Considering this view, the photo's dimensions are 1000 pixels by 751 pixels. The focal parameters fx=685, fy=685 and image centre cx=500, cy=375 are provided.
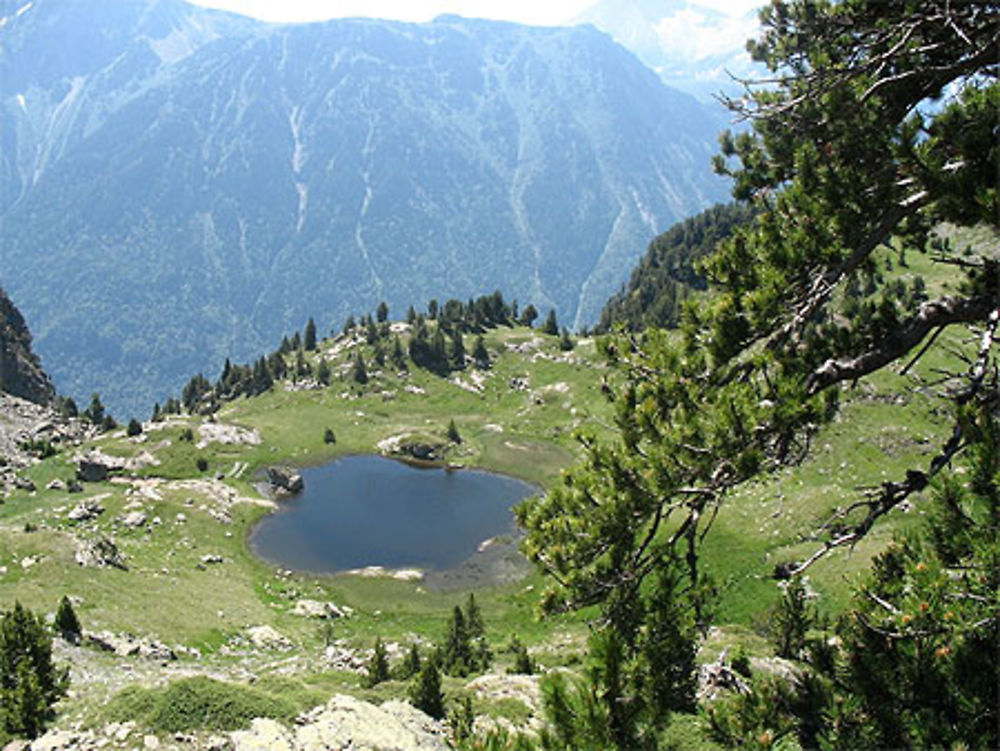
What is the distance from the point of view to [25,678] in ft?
64.2

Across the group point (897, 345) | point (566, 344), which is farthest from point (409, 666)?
point (566, 344)

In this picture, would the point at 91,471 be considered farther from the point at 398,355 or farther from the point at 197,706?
the point at 197,706

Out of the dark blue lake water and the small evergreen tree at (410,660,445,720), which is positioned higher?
the dark blue lake water

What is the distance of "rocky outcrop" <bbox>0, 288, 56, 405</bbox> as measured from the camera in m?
140

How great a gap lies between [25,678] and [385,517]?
183ft

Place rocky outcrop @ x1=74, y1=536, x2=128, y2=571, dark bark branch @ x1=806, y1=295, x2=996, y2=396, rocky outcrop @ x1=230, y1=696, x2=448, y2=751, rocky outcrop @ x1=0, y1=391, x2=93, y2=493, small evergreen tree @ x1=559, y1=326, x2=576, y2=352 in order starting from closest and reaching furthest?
dark bark branch @ x1=806, y1=295, x2=996, y2=396 → rocky outcrop @ x1=230, y1=696, x2=448, y2=751 → rocky outcrop @ x1=74, y1=536, x2=128, y2=571 → rocky outcrop @ x1=0, y1=391, x2=93, y2=493 → small evergreen tree @ x1=559, y1=326, x2=576, y2=352

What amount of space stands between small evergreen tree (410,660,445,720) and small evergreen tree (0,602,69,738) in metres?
10.5

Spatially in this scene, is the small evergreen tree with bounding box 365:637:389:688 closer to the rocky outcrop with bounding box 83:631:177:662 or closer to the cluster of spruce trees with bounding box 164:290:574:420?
the rocky outcrop with bounding box 83:631:177:662

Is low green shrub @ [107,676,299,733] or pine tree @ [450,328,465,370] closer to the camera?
low green shrub @ [107,676,299,733]

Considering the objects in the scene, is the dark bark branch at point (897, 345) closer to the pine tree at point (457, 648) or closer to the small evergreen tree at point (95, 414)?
the pine tree at point (457, 648)

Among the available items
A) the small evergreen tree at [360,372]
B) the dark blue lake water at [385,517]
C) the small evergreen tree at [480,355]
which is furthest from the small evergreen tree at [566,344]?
the dark blue lake water at [385,517]

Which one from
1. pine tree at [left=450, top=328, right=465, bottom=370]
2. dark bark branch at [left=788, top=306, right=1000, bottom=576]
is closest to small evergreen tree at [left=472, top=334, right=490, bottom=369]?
pine tree at [left=450, top=328, right=465, bottom=370]

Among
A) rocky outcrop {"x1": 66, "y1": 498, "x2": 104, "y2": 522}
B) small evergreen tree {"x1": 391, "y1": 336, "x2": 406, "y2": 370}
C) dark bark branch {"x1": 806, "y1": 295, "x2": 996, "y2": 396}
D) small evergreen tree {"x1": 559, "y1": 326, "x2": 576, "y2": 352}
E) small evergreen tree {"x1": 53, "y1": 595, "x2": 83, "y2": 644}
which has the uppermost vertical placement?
small evergreen tree {"x1": 559, "y1": 326, "x2": 576, "y2": 352}

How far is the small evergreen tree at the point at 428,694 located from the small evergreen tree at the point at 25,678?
10.5 metres
